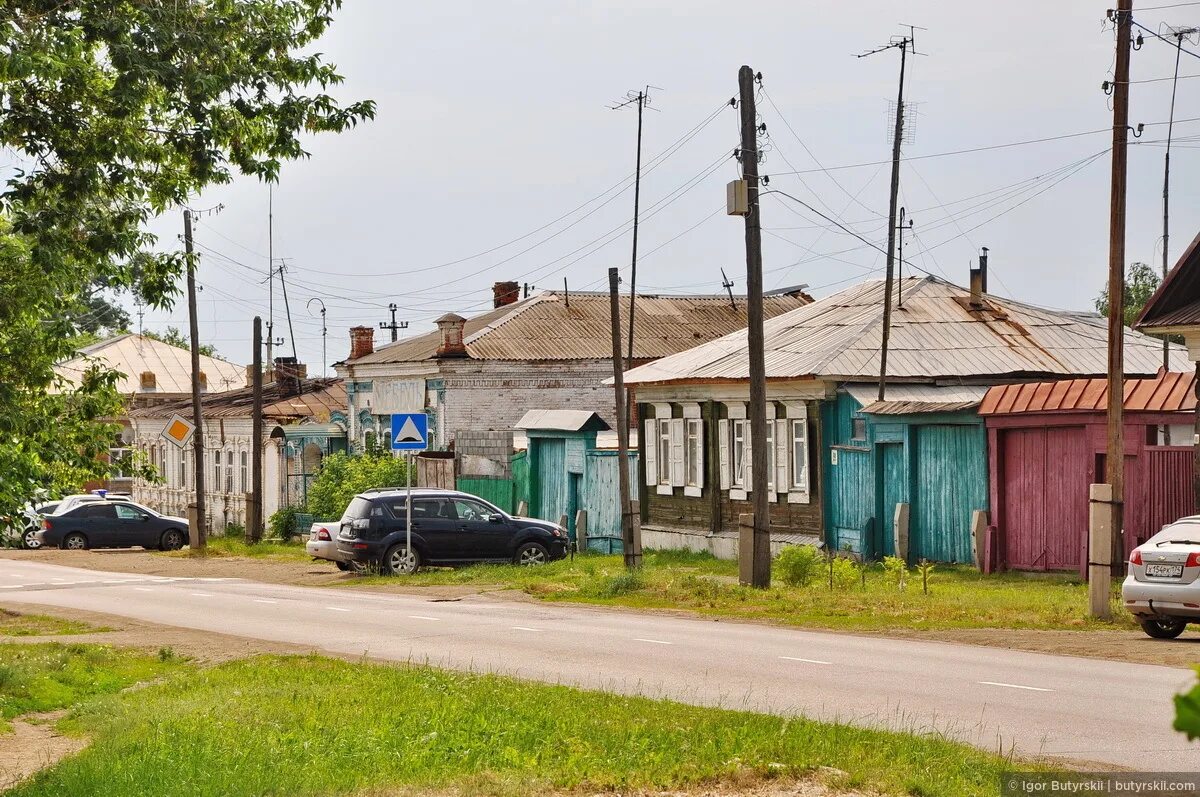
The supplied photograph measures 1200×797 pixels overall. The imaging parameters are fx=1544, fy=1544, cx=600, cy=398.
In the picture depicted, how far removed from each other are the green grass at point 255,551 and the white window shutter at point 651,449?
28.3 feet

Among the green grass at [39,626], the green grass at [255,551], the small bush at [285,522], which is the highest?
the green grass at [39,626]

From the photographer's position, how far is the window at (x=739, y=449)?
34.1m

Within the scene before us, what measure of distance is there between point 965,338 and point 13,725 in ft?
80.6

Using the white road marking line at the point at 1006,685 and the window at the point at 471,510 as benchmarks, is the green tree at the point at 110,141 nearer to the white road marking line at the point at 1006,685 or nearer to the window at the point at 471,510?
the white road marking line at the point at 1006,685

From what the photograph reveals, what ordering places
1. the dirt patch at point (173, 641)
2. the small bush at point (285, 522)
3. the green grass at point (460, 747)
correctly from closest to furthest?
1. the green grass at point (460, 747)
2. the dirt patch at point (173, 641)
3. the small bush at point (285, 522)

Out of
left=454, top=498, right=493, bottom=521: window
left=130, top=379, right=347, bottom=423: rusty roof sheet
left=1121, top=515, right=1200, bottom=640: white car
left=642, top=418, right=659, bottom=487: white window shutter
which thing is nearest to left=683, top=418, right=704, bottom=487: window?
left=642, top=418, right=659, bottom=487: white window shutter

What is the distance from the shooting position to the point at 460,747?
9.67 metres

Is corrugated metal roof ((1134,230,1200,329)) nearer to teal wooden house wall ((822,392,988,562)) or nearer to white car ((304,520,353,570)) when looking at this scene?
teal wooden house wall ((822,392,988,562))

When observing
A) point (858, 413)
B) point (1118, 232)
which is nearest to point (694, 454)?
point (858, 413)

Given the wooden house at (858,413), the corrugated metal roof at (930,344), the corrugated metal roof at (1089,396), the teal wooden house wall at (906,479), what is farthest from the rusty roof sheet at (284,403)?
the corrugated metal roof at (1089,396)

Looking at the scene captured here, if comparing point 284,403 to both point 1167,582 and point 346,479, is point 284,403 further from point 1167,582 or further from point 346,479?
point 1167,582

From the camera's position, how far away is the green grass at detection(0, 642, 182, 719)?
13.5 meters

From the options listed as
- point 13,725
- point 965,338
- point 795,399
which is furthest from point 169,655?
point 965,338

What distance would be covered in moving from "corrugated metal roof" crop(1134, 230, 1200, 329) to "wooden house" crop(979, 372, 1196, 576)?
1.40 metres
